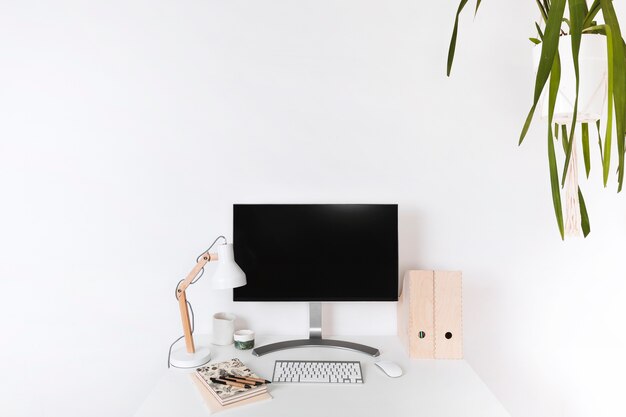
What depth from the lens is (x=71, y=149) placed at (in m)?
1.79

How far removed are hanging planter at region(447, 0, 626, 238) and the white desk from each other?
560mm

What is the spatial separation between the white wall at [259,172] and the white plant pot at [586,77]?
0.39 m

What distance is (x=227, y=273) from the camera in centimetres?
151

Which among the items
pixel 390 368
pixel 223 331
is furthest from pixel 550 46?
pixel 223 331

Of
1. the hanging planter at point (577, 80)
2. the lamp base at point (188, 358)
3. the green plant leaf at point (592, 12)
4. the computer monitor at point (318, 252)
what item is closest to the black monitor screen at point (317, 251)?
the computer monitor at point (318, 252)

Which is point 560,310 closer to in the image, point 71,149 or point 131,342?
point 131,342

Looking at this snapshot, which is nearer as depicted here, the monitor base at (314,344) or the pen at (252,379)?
the pen at (252,379)

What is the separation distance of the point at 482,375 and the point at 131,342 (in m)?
1.44

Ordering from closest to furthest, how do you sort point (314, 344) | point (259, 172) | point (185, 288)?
1. point (185, 288)
2. point (314, 344)
3. point (259, 172)

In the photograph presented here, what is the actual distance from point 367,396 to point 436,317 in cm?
41

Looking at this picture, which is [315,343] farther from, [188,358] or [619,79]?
[619,79]

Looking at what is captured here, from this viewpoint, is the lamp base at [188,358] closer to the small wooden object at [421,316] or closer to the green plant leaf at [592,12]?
the small wooden object at [421,316]

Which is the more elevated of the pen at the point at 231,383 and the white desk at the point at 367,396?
the pen at the point at 231,383

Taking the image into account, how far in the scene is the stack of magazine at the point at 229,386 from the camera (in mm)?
1274
